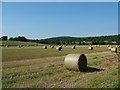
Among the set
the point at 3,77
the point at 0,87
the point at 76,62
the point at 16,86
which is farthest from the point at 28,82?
the point at 76,62

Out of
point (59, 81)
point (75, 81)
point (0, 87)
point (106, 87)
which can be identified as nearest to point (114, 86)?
point (106, 87)

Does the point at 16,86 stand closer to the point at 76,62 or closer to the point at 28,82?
the point at 28,82


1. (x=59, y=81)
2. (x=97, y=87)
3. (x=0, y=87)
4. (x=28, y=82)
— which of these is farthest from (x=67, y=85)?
(x=0, y=87)

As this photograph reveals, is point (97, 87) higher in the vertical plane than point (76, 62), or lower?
lower

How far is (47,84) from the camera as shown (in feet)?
29.6

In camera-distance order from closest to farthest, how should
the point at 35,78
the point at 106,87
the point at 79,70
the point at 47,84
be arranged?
the point at 106,87
the point at 47,84
the point at 35,78
the point at 79,70

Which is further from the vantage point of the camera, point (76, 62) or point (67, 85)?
point (76, 62)

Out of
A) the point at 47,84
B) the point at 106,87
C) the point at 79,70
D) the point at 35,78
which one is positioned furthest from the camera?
the point at 79,70

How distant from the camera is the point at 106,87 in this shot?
329 inches

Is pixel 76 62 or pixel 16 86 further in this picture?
pixel 76 62

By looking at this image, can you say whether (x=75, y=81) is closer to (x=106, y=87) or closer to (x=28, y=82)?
(x=106, y=87)

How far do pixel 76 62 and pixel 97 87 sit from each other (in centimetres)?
451

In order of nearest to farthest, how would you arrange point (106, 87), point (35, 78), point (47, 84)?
1. point (106, 87)
2. point (47, 84)
3. point (35, 78)

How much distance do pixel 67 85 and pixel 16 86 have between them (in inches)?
104
